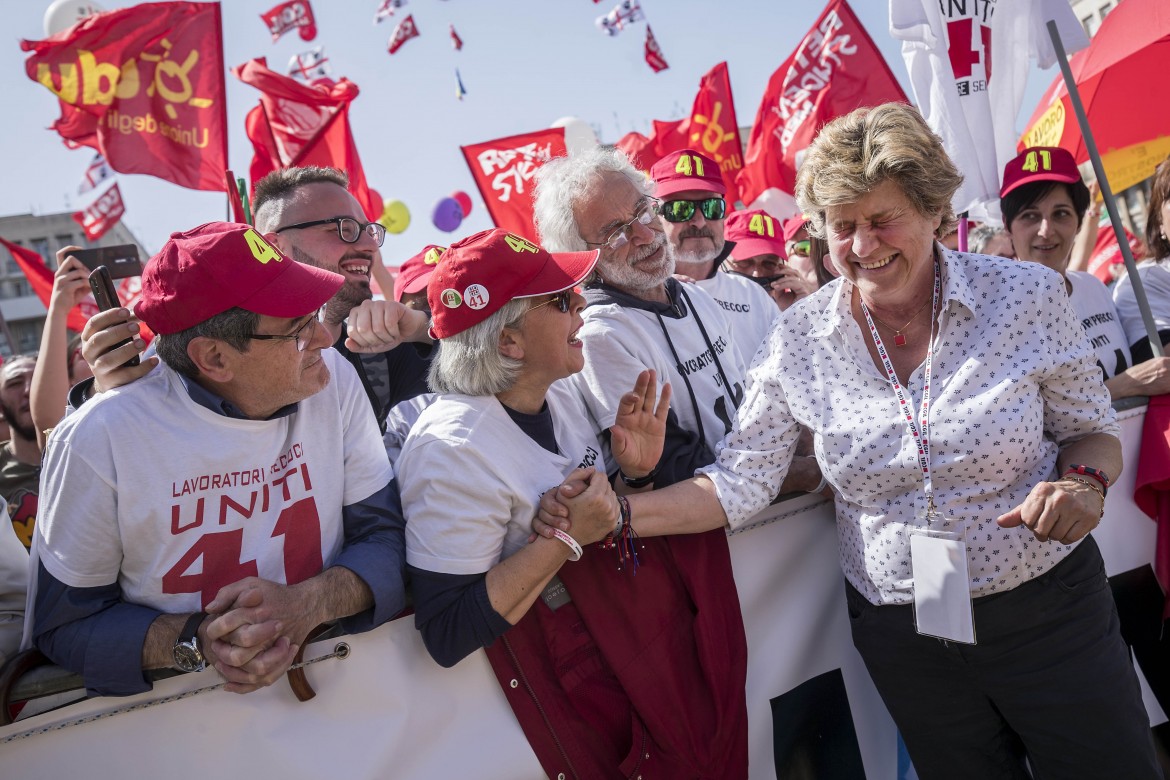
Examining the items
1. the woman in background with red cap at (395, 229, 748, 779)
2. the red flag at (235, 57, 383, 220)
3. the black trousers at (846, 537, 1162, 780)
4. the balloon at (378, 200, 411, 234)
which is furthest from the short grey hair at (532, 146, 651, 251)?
the balloon at (378, 200, 411, 234)

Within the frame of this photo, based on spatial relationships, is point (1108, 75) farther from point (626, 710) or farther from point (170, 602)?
point (170, 602)

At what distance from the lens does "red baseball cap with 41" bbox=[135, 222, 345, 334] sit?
6.07 feet

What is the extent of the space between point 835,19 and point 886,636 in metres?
5.52

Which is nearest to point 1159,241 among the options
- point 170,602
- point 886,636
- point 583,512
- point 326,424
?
point 886,636

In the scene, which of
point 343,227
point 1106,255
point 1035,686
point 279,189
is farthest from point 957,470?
point 1106,255

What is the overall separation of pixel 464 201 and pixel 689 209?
10864 mm

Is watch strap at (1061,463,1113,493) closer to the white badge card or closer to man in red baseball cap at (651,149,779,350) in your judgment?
the white badge card

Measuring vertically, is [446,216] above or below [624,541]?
above

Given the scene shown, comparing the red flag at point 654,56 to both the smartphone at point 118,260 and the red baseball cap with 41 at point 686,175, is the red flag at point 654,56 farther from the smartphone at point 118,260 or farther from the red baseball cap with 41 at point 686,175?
the smartphone at point 118,260

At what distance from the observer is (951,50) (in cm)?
342

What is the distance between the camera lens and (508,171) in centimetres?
726

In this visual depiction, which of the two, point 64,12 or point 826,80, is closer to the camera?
point 826,80

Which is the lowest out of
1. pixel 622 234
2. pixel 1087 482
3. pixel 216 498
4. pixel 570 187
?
pixel 1087 482

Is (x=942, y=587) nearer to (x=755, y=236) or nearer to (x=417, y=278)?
(x=417, y=278)
